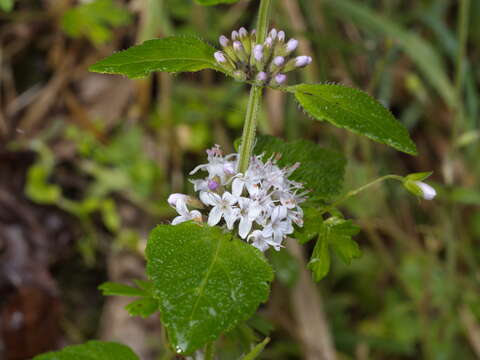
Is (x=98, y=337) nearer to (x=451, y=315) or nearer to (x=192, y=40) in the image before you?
(x=451, y=315)

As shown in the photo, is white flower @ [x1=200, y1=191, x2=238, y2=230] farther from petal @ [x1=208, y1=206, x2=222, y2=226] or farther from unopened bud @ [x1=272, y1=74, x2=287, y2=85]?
unopened bud @ [x1=272, y1=74, x2=287, y2=85]

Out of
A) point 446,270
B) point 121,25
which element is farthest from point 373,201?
point 121,25

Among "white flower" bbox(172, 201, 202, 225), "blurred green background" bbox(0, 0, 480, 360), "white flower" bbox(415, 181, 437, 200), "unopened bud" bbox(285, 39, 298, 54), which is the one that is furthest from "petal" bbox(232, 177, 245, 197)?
"blurred green background" bbox(0, 0, 480, 360)

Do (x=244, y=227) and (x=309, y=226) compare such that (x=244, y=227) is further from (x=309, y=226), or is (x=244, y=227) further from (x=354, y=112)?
(x=354, y=112)

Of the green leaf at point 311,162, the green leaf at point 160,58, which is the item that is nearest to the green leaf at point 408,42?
the green leaf at point 311,162

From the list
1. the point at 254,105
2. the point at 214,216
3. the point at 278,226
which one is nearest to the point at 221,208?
the point at 214,216
